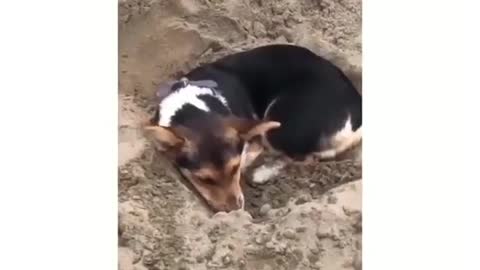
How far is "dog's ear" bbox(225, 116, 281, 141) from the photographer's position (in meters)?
1.31

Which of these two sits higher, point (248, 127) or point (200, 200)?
point (248, 127)

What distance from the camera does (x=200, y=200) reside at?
4.30 ft

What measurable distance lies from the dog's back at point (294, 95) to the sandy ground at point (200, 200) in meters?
0.03

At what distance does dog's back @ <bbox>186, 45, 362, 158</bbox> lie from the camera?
1.31 metres

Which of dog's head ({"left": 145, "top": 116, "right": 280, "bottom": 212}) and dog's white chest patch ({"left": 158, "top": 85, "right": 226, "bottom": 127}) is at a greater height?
dog's white chest patch ({"left": 158, "top": 85, "right": 226, "bottom": 127})

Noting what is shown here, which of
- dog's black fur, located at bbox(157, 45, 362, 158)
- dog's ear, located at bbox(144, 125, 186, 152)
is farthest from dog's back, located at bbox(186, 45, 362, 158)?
dog's ear, located at bbox(144, 125, 186, 152)

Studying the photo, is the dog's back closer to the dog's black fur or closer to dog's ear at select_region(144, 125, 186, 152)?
the dog's black fur

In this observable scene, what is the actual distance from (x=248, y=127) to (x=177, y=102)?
0.14 m

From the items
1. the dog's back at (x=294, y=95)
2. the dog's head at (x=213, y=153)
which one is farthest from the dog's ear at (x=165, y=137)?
the dog's back at (x=294, y=95)

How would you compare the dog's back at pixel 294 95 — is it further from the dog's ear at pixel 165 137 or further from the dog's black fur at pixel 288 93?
the dog's ear at pixel 165 137

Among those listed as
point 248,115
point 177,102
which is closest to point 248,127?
point 248,115

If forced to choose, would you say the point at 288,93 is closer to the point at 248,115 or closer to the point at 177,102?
the point at 248,115
